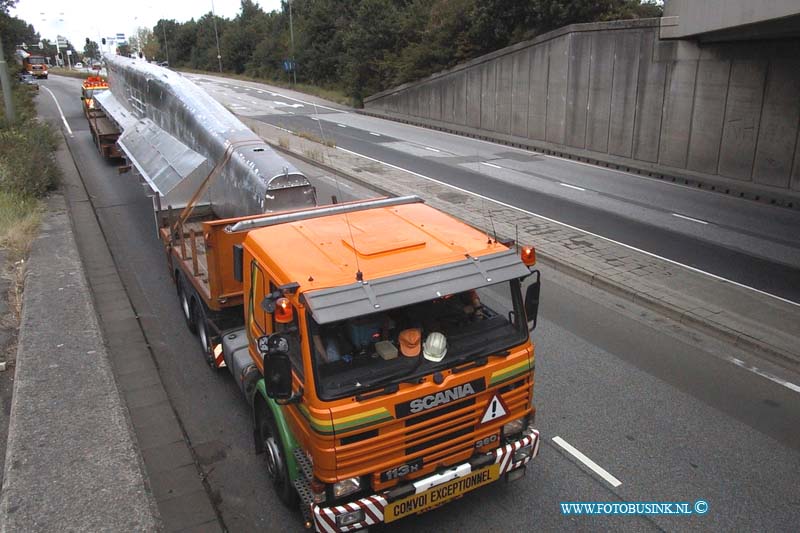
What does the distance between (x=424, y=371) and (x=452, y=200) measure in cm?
1321

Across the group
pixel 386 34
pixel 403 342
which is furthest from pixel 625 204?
pixel 386 34

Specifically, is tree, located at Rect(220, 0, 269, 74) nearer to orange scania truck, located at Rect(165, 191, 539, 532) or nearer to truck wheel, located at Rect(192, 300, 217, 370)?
truck wheel, located at Rect(192, 300, 217, 370)

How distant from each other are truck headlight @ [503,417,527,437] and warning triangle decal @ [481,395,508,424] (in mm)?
209

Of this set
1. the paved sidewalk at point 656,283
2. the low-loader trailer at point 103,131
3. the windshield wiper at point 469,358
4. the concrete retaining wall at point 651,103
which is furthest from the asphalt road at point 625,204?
the low-loader trailer at point 103,131

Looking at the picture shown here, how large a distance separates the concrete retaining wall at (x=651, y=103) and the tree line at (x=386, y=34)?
1.95 m

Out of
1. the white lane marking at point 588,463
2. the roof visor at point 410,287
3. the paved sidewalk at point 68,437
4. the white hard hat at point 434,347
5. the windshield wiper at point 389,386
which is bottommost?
the white lane marking at point 588,463

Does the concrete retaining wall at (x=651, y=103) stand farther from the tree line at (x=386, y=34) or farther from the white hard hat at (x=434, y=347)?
the white hard hat at (x=434, y=347)

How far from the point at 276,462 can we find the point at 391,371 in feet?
5.73

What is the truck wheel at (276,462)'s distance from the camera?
5660mm

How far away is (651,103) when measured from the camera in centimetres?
2420

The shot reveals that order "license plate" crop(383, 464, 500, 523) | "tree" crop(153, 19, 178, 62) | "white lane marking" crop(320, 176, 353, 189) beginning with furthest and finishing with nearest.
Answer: "tree" crop(153, 19, 178, 62), "white lane marking" crop(320, 176, 353, 189), "license plate" crop(383, 464, 500, 523)

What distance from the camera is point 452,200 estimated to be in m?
17.8

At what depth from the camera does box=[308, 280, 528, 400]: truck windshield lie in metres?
4.86

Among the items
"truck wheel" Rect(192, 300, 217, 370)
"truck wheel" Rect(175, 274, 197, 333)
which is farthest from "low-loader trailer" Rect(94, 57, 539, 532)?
"truck wheel" Rect(175, 274, 197, 333)
